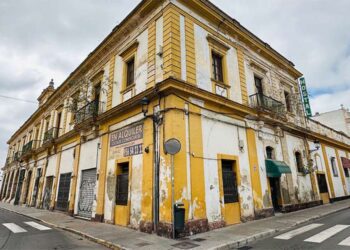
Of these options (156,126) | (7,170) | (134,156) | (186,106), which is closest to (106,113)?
(134,156)

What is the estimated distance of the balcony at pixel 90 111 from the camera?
11819 millimetres

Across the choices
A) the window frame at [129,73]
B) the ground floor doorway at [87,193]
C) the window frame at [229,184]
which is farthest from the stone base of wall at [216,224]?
the window frame at [129,73]

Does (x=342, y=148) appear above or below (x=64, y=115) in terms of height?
below

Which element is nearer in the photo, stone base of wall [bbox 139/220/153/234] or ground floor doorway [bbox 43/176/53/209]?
stone base of wall [bbox 139/220/153/234]

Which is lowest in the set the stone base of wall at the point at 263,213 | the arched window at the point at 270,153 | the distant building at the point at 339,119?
the stone base of wall at the point at 263,213

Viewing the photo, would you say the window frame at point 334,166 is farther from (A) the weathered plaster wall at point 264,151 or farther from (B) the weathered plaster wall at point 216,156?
(B) the weathered plaster wall at point 216,156

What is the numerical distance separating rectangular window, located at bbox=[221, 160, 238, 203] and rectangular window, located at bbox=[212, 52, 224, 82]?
3778mm

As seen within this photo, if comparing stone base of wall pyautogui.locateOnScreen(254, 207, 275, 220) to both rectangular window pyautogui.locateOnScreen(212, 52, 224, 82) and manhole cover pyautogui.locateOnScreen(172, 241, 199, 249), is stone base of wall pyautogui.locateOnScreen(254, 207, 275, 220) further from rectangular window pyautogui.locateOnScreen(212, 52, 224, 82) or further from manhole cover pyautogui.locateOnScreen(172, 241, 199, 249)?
rectangular window pyautogui.locateOnScreen(212, 52, 224, 82)

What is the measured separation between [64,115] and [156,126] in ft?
38.2

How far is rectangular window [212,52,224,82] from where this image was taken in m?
10.2

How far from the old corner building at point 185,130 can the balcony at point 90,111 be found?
8 centimetres

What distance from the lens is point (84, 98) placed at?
1338cm

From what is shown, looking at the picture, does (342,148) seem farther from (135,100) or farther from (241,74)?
(135,100)

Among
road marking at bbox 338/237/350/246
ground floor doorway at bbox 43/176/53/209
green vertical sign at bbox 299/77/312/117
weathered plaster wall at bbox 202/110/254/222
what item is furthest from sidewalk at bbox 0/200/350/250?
green vertical sign at bbox 299/77/312/117
